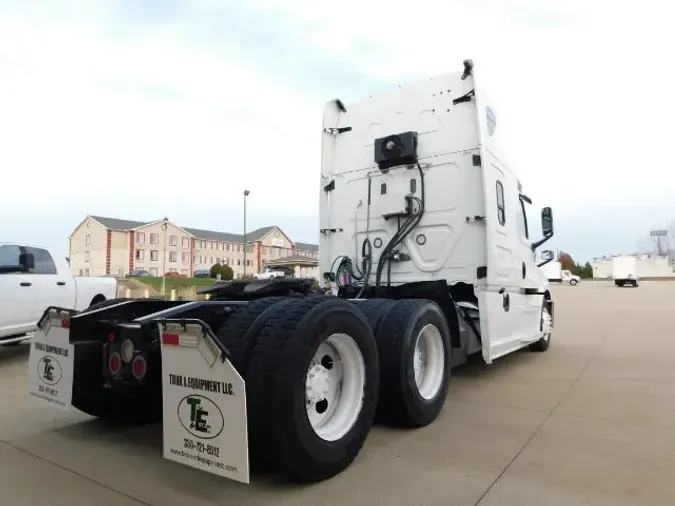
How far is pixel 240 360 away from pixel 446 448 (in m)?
Answer: 1.81

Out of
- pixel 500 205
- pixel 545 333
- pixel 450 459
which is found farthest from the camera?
pixel 545 333

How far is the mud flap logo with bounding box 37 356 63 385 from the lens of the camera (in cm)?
372

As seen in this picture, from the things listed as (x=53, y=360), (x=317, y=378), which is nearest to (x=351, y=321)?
(x=317, y=378)

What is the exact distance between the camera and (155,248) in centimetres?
8819

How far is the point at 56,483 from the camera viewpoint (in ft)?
10.5

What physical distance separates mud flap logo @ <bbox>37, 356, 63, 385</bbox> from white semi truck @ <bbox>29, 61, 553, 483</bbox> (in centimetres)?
1

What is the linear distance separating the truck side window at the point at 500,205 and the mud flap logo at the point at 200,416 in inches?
174

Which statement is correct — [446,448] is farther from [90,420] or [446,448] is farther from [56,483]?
[90,420]

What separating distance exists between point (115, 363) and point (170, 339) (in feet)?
2.97

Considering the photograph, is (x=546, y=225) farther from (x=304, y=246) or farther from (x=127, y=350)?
(x=304, y=246)

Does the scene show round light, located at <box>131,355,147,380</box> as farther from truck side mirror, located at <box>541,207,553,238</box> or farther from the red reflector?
truck side mirror, located at <box>541,207,553,238</box>

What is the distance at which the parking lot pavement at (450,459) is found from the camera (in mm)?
2980

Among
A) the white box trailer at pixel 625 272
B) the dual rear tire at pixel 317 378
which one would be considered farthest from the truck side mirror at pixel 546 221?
the white box trailer at pixel 625 272

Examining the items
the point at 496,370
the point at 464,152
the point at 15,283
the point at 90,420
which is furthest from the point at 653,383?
the point at 15,283
